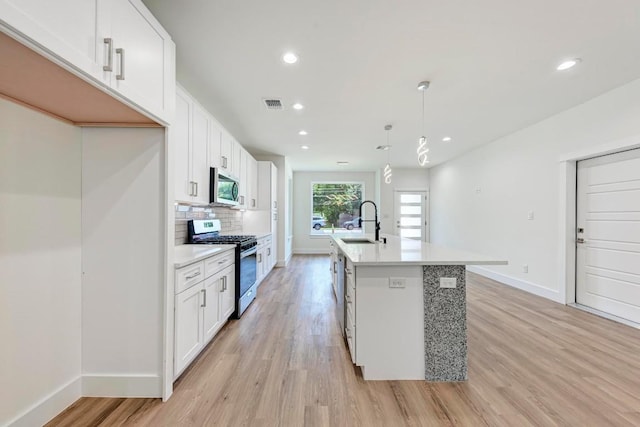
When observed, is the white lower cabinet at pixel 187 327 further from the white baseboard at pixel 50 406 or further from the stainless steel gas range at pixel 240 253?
the stainless steel gas range at pixel 240 253

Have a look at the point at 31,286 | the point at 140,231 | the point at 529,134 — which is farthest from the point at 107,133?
the point at 529,134

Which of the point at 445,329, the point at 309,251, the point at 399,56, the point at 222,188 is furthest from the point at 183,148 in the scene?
the point at 309,251

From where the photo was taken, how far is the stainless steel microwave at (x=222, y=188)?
123 inches

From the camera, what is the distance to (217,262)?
8.34 ft

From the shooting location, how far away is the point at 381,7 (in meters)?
1.84

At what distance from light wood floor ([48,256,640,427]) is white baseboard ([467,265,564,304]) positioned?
747mm

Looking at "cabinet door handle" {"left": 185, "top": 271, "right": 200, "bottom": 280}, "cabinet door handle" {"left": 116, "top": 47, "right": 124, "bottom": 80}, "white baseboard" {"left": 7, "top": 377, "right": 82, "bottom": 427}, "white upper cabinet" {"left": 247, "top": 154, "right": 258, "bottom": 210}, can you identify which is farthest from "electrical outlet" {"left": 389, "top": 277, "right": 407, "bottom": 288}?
"white upper cabinet" {"left": 247, "top": 154, "right": 258, "bottom": 210}

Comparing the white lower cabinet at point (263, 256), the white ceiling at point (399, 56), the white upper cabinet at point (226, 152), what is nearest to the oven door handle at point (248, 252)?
the white lower cabinet at point (263, 256)

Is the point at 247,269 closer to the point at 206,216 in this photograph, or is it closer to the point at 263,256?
the point at 206,216

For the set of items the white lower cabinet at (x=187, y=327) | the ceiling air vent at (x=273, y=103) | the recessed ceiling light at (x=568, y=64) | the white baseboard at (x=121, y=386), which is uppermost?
the recessed ceiling light at (x=568, y=64)

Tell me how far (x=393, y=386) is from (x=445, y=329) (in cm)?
54

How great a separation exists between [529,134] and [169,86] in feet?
16.1

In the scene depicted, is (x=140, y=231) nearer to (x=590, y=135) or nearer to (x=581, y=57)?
(x=581, y=57)

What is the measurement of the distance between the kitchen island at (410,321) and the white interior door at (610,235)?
250 centimetres
